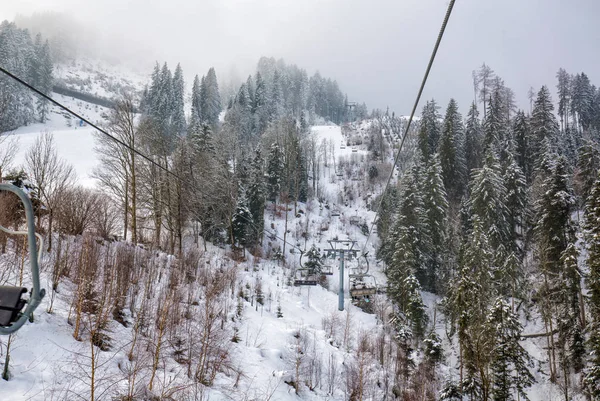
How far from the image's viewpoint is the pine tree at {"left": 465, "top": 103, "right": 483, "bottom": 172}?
1810 inches

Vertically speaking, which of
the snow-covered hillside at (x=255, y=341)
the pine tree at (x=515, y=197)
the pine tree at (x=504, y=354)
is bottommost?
the pine tree at (x=504, y=354)

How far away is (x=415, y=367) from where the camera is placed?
21.0m

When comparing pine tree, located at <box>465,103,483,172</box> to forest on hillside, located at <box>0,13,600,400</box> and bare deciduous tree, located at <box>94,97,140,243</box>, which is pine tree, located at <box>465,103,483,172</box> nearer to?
forest on hillside, located at <box>0,13,600,400</box>

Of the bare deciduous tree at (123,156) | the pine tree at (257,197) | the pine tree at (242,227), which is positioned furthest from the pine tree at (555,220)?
the bare deciduous tree at (123,156)

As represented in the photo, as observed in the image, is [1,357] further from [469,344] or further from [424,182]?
[424,182]

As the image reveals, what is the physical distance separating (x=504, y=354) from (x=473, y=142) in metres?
36.6

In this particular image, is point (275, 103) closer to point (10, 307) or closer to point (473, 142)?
point (473, 142)

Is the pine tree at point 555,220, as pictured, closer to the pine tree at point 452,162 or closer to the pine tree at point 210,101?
the pine tree at point 452,162

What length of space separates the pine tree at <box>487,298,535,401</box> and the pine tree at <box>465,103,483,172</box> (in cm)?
2990

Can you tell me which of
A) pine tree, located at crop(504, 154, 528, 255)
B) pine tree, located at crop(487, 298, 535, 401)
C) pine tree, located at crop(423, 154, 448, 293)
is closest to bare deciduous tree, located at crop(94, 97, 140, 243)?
pine tree, located at crop(487, 298, 535, 401)

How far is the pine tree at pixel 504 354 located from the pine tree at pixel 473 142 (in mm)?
29899

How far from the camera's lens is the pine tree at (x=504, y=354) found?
1817 cm

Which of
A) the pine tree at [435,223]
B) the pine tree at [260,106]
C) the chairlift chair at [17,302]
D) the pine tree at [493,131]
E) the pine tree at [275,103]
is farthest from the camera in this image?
the pine tree at [275,103]

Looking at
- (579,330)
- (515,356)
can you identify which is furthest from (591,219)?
(515,356)
